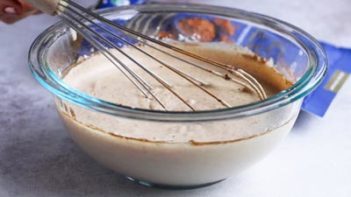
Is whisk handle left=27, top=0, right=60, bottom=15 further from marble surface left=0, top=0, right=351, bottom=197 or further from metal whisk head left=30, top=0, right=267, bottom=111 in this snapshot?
marble surface left=0, top=0, right=351, bottom=197

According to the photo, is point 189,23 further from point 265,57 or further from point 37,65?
point 37,65

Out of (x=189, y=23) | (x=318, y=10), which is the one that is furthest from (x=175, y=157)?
(x=318, y=10)

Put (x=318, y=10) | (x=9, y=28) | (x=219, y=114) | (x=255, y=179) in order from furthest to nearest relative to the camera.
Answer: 1. (x=318, y=10)
2. (x=9, y=28)
3. (x=255, y=179)
4. (x=219, y=114)

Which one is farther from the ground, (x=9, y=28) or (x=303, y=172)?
(x=303, y=172)

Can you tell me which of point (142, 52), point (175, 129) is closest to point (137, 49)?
point (142, 52)

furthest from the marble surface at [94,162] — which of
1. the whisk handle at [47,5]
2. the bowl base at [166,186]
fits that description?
the whisk handle at [47,5]
